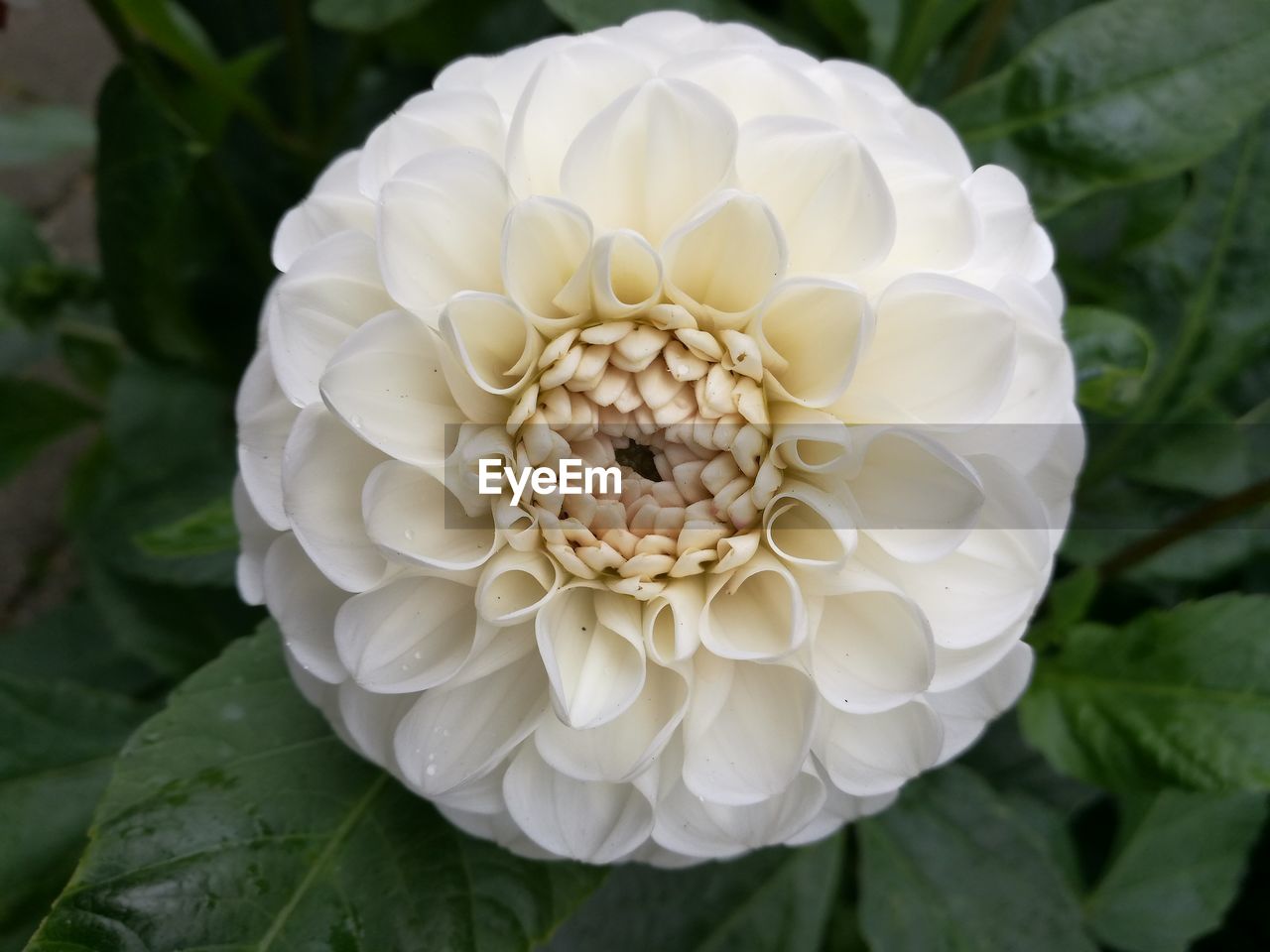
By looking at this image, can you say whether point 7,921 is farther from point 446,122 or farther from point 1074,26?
point 1074,26

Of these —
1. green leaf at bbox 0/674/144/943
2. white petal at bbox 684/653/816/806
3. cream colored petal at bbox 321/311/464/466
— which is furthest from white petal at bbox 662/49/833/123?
Answer: green leaf at bbox 0/674/144/943

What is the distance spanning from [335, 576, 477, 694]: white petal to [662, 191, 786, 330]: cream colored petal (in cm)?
22

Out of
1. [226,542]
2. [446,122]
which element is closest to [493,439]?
[446,122]

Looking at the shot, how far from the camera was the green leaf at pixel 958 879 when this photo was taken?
912 mm

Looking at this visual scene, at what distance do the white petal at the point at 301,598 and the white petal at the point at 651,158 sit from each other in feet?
0.86

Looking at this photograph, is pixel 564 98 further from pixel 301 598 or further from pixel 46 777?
pixel 46 777

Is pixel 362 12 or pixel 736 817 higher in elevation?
pixel 362 12

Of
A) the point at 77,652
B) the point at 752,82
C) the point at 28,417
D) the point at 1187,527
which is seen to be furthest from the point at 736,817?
the point at 28,417

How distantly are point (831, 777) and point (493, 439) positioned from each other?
0.27m

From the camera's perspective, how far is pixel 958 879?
952 millimetres

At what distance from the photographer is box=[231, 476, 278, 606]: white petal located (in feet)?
2.19

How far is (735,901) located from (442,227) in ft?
2.38

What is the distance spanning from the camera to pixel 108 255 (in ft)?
3.69

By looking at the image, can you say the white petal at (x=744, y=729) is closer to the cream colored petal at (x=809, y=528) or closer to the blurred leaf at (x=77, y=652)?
the cream colored petal at (x=809, y=528)
